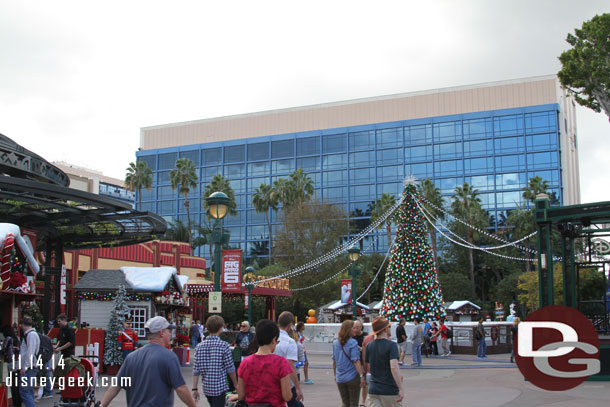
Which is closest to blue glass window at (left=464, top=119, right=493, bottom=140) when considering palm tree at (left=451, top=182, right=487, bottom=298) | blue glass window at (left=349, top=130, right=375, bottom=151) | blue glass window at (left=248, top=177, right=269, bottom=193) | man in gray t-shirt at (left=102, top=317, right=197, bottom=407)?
blue glass window at (left=349, top=130, right=375, bottom=151)

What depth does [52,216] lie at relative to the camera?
2075 centimetres

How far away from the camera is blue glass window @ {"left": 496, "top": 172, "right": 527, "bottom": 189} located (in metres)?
83.5

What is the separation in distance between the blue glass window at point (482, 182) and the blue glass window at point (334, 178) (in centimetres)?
1665

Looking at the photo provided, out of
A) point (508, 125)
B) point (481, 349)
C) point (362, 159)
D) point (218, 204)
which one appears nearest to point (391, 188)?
point (362, 159)

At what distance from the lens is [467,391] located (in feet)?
51.1

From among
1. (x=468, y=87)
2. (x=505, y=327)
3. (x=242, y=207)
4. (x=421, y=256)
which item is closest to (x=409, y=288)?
(x=421, y=256)

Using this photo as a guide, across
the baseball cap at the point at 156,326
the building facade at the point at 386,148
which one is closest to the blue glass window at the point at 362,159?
the building facade at the point at 386,148

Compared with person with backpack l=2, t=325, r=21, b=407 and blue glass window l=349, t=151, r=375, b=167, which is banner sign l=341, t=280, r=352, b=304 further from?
blue glass window l=349, t=151, r=375, b=167

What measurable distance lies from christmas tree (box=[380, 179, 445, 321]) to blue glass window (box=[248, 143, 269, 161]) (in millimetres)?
68229

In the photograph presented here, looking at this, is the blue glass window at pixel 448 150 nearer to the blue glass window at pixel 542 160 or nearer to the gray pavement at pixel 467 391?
the blue glass window at pixel 542 160

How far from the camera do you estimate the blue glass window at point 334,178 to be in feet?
307

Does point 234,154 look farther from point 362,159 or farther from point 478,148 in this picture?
point 478,148

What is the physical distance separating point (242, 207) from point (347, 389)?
293 ft

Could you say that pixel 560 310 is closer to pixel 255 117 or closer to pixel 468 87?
pixel 468 87
